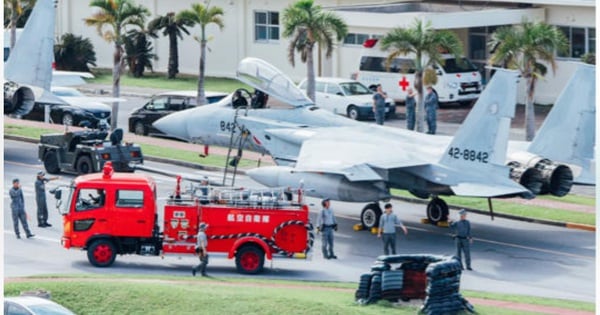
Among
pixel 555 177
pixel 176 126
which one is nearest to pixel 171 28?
pixel 176 126

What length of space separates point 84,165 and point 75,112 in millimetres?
10489

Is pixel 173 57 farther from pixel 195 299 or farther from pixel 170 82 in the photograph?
pixel 195 299

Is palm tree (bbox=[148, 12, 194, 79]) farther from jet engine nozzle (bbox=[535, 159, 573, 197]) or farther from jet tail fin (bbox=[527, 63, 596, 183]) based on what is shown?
jet engine nozzle (bbox=[535, 159, 573, 197])

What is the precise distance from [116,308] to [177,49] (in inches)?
1679

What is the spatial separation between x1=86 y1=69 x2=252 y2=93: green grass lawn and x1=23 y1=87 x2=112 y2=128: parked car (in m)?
9.85

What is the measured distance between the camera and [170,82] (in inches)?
2621

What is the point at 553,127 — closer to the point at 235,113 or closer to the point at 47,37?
the point at 235,113

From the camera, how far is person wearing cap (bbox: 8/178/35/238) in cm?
3459

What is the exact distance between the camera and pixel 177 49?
6862 centimetres

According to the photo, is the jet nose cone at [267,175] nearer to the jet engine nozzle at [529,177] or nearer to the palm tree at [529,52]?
the jet engine nozzle at [529,177]

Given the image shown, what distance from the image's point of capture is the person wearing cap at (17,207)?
3459 cm

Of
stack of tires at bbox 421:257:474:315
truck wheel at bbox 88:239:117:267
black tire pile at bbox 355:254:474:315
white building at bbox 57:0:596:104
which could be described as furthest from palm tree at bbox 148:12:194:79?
stack of tires at bbox 421:257:474:315

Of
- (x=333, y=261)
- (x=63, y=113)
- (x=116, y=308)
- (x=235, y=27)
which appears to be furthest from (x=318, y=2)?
(x=116, y=308)

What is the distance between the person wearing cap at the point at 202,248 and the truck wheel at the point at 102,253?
1.76m
